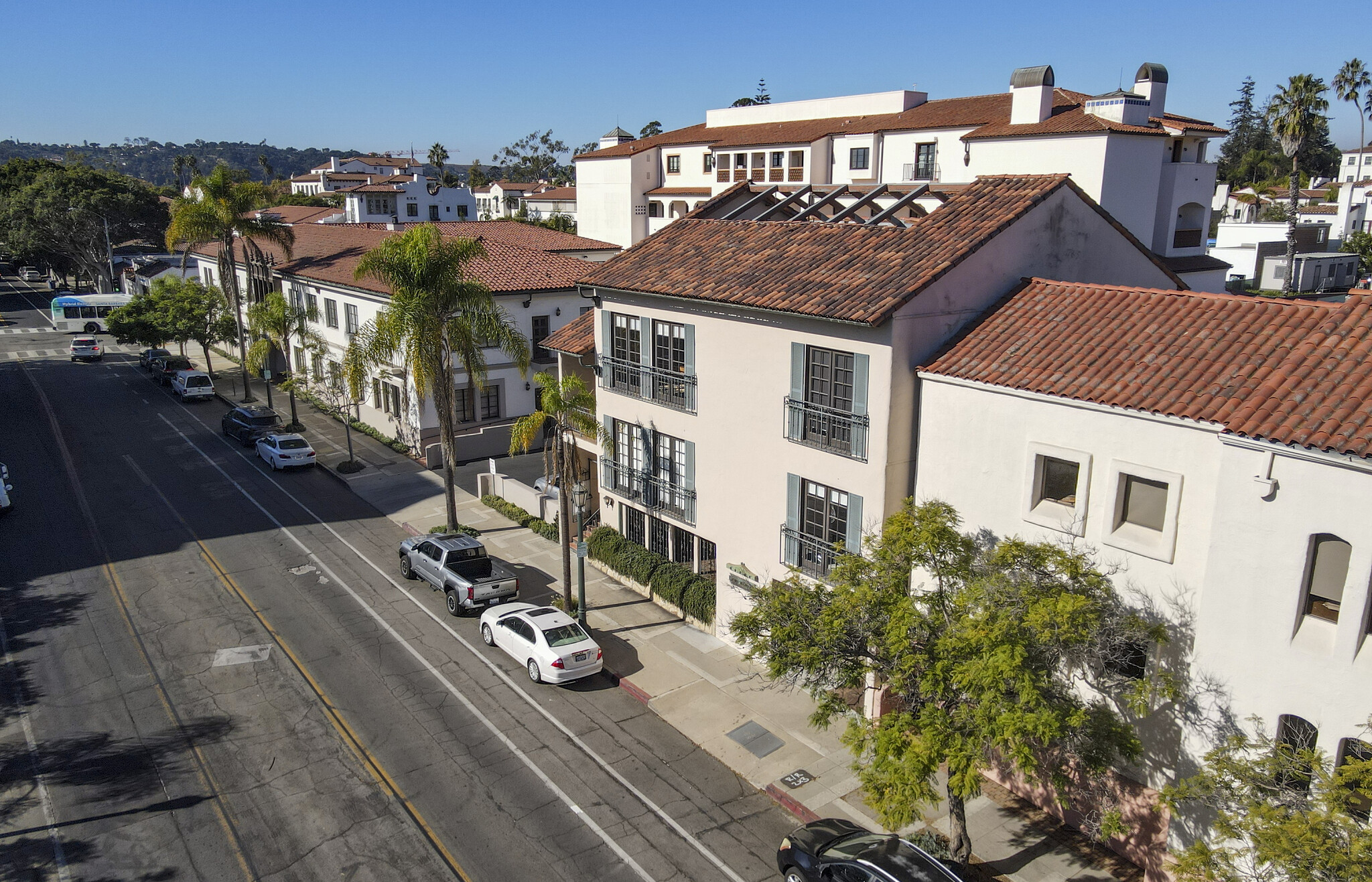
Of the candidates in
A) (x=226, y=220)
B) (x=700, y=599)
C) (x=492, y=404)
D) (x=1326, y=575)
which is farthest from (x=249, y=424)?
(x=1326, y=575)

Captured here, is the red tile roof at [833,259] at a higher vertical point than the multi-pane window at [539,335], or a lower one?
higher

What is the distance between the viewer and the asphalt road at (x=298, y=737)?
15.2 m

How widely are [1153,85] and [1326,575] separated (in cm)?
4127

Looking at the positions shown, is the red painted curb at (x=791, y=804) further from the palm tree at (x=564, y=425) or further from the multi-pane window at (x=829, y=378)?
the palm tree at (x=564, y=425)

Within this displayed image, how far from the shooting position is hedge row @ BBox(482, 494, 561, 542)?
2988 cm

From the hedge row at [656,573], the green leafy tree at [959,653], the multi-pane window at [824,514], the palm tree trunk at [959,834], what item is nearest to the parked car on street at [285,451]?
the hedge row at [656,573]

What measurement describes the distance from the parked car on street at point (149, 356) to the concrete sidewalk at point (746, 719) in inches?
1349

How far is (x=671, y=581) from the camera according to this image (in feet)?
79.5

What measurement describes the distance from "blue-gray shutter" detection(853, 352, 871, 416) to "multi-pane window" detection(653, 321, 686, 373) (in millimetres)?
5771

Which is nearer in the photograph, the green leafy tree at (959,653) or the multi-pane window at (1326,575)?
the multi-pane window at (1326,575)

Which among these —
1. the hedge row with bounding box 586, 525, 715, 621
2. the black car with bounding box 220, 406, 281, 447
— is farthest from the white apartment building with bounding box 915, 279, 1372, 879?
the black car with bounding box 220, 406, 281, 447

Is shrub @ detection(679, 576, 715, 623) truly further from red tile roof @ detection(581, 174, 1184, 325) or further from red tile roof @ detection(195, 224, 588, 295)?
red tile roof @ detection(195, 224, 588, 295)

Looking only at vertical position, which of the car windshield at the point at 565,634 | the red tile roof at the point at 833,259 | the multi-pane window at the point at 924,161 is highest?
the multi-pane window at the point at 924,161

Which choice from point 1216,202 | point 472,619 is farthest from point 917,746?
point 1216,202
